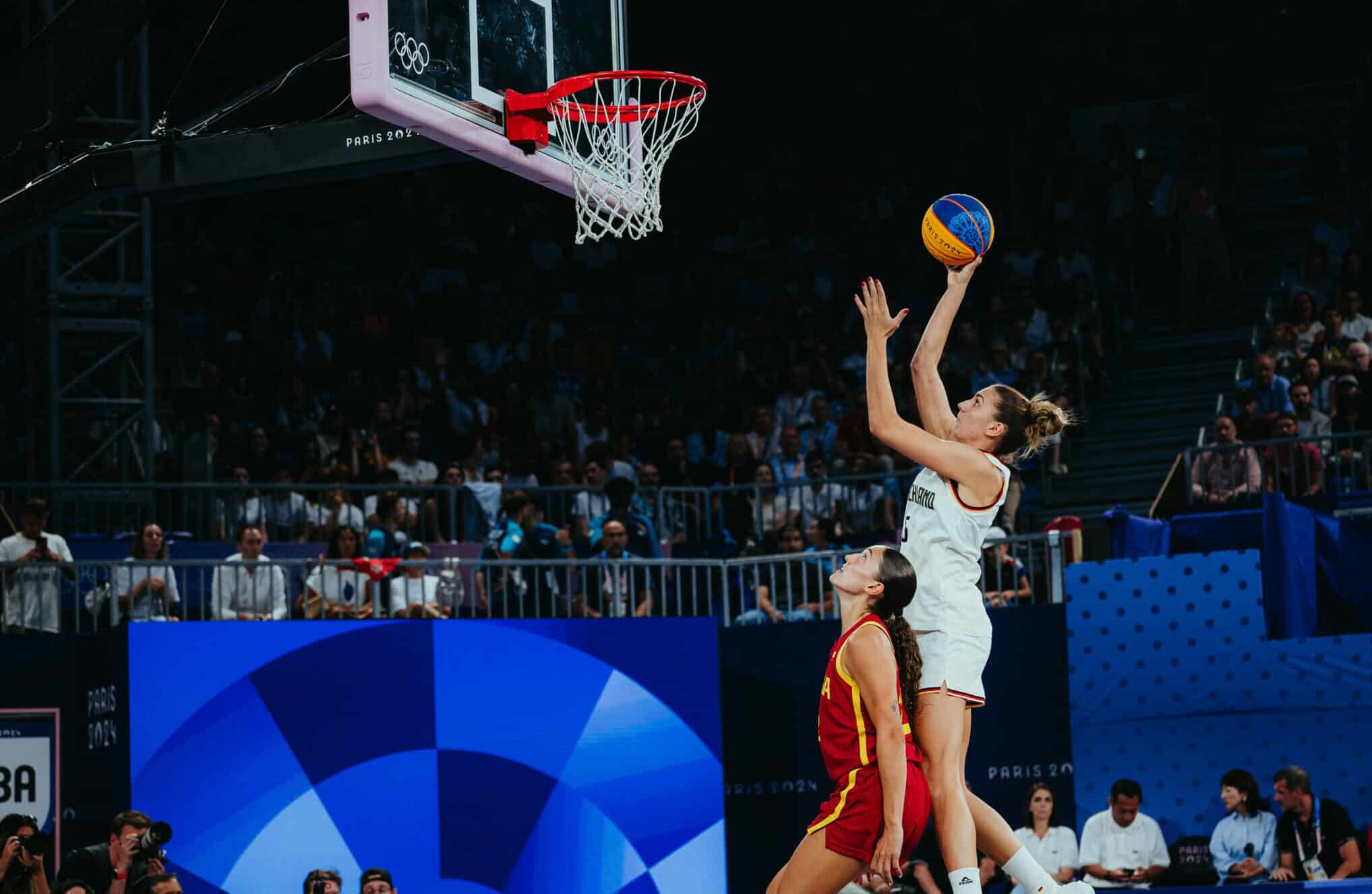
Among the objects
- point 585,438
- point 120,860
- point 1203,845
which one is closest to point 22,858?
point 120,860

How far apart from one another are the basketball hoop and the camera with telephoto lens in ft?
13.2

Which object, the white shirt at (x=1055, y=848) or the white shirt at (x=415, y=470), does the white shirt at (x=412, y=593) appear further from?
the white shirt at (x=1055, y=848)

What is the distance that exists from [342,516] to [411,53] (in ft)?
23.9

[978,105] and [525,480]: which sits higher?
[978,105]

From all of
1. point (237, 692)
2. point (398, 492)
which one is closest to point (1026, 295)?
point (398, 492)

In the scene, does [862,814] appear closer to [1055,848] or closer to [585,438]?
[1055,848]

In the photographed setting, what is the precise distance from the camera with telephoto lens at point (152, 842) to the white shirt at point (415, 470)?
6469 mm

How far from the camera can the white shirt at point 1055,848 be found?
13.0 m

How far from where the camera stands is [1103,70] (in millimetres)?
23734

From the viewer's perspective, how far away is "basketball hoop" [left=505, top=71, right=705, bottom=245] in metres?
9.95

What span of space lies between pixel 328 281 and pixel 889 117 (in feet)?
24.8

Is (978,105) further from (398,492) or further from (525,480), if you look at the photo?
(398,492)

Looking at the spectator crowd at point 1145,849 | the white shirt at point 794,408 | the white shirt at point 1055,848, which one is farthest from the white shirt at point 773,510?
the white shirt at point 1055,848

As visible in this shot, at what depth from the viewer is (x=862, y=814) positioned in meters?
6.75
